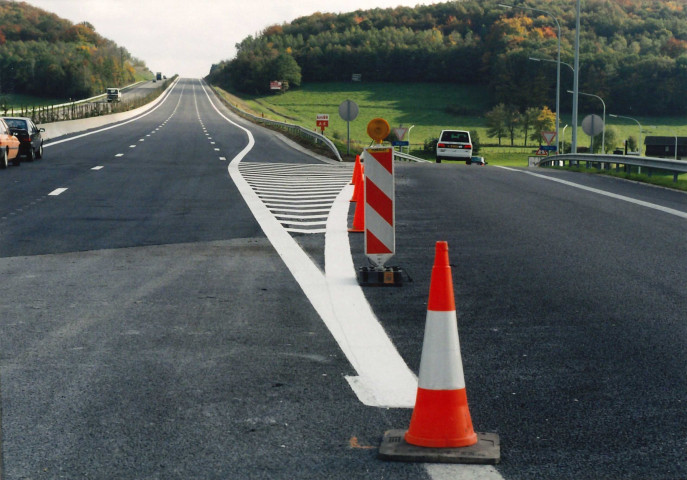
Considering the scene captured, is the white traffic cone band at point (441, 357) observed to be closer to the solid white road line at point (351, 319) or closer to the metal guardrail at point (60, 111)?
the solid white road line at point (351, 319)

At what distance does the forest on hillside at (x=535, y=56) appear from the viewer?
15150 cm

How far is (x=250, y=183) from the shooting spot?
2172 centimetres

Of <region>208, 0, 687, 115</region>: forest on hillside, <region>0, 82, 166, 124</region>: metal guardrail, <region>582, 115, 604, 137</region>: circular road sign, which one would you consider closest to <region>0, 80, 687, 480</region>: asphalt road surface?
<region>582, 115, 604, 137</region>: circular road sign

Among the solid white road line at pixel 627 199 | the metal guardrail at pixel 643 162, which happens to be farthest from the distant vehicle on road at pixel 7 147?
the metal guardrail at pixel 643 162

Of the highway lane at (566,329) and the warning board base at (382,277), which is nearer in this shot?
the highway lane at (566,329)

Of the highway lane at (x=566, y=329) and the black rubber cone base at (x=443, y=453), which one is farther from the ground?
the black rubber cone base at (x=443, y=453)

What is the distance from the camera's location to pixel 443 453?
4.00m

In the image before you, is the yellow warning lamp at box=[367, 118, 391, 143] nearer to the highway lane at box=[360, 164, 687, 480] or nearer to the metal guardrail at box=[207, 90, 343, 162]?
the highway lane at box=[360, 164, 687, 480]

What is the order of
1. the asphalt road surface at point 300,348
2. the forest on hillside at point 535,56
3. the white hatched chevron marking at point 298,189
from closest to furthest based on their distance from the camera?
the asphalt road surface at point 300,348 → the white hatched chevron marking at point 298,189 → the forest on hillside at point 535,56

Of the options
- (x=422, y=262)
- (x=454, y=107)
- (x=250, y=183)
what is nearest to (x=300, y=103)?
(x=454, y=107)

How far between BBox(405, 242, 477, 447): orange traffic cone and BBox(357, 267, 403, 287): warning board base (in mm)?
3796

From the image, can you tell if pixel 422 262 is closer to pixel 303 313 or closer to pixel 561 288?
pixel 561 288

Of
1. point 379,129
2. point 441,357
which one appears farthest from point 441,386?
point 379,129

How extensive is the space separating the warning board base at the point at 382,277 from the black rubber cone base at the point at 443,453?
4.24m
